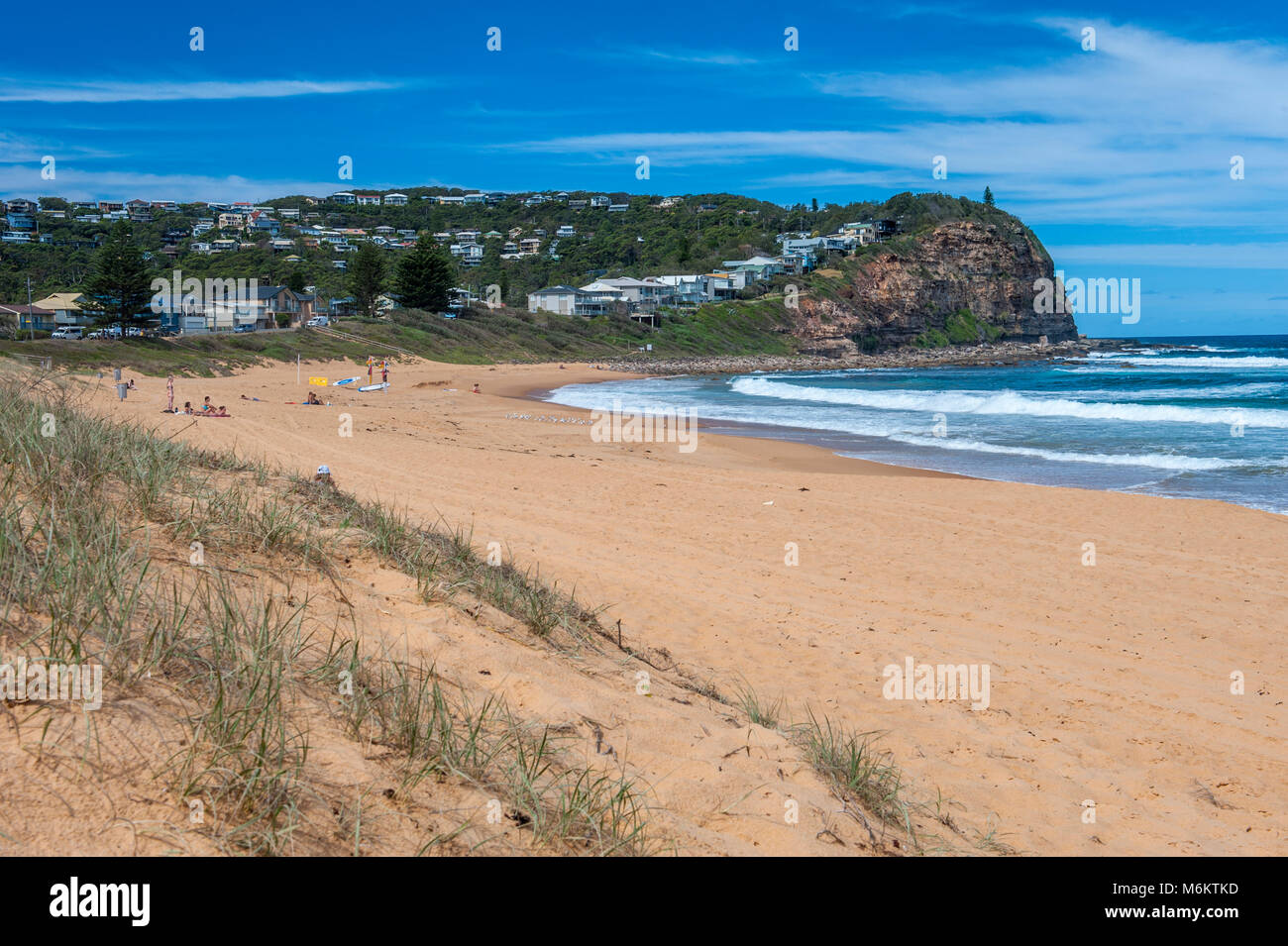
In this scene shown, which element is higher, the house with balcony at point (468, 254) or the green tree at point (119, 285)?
the house with balcony at point (468, 254)

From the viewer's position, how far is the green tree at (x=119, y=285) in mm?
45562

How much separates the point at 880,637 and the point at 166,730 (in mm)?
5009

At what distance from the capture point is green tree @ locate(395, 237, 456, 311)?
233ft

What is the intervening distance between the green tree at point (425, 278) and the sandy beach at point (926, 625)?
57949mm

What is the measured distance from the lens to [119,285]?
45.8 m

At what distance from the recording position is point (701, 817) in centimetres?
309

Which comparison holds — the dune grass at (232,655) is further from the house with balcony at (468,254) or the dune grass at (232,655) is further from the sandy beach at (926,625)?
the house with balcony at (468,254)

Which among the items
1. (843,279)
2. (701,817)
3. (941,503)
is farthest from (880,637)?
(843,279)

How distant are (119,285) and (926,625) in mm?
50246

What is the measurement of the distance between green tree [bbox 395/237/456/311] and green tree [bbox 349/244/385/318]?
1.85 metres

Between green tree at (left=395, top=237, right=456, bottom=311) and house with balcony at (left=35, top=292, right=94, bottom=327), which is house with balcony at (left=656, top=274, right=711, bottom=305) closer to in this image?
green tree at (left=395, top=237, right=456, bottom=311)

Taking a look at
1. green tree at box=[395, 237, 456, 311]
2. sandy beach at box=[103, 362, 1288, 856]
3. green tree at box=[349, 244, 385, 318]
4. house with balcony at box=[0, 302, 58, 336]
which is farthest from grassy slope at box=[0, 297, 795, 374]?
house with balcony at box=[0, 302, 58, 336]

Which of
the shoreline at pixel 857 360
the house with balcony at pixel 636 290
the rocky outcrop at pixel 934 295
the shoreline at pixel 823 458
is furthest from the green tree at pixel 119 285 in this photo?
the rocky outcrop at pixel 934 295
